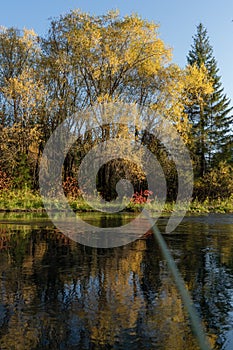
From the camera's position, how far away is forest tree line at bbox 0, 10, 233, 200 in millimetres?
26234

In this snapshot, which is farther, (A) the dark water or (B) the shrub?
(B) the shrub

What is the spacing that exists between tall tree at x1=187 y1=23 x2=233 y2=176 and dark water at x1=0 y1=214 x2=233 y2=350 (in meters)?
34.0

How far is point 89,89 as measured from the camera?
2814 centimetres

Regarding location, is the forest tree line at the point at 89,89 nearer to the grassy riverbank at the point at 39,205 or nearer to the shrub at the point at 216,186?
the shrub at the point at 216,186

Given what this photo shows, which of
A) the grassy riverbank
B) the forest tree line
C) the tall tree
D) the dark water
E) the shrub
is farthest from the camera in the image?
the tall tree

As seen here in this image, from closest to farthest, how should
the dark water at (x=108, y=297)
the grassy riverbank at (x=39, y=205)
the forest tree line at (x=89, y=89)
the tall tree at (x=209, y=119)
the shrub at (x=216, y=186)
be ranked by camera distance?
the dark water at (x=108, y=297)
the grassy riverbank at (x=39, y=205)
the forest tree line at (x=89, y=89)
the shrub at (x=216, y=186)
the tall tree at (x=209, y=119)

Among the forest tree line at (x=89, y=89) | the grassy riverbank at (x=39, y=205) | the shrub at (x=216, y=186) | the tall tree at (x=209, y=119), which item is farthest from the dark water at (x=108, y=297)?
the tall tree at (x=209, y=119)

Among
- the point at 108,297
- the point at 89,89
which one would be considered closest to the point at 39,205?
the point at 89,89

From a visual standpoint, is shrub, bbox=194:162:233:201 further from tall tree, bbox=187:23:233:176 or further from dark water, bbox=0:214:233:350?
dark water, bbox=0:214:233:350

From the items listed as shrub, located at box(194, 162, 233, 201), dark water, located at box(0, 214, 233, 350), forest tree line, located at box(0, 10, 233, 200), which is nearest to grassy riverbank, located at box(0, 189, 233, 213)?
forest tree line, located at box(0, 10, 233, 200)

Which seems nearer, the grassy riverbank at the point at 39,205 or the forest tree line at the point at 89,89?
the grassy riverbank at the point at 39,205

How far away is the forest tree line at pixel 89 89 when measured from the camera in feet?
86.1

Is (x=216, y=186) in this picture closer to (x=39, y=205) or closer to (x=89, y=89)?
(x=89, y=89)

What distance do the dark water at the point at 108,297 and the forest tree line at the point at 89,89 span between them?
56.5 ft
